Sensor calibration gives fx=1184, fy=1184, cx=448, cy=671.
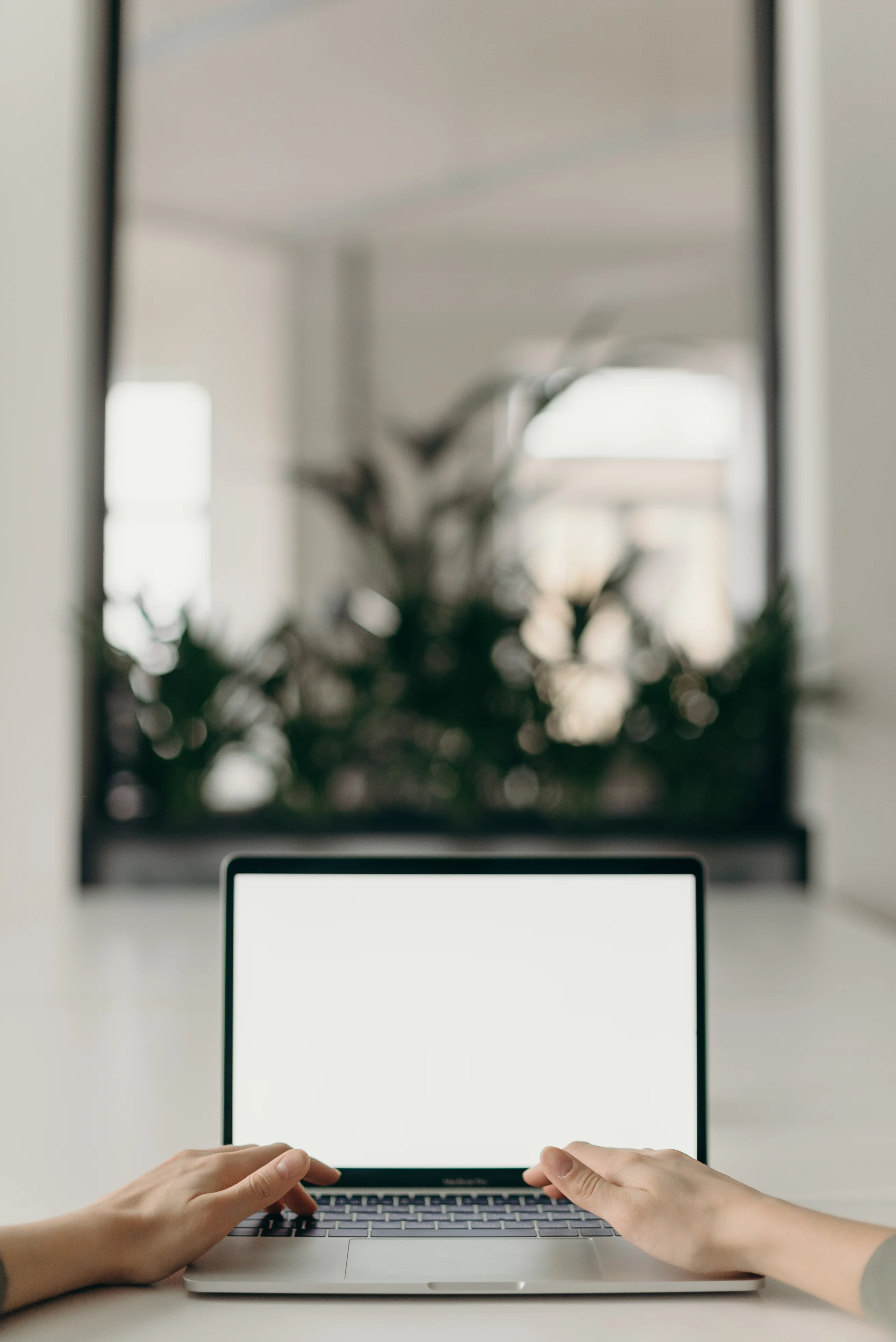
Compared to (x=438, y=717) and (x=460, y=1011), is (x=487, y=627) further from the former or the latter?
(x=460, y=1011)

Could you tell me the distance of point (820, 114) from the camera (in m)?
2.14

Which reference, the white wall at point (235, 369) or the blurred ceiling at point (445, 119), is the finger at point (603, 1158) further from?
the white wall at point (235, 369)

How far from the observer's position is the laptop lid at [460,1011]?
0.74 meters

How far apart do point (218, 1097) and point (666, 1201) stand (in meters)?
0.48

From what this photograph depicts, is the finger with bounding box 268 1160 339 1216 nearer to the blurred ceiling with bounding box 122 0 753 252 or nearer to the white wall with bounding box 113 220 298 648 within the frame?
the blurred ceiling with bounding box 122 0 753 252

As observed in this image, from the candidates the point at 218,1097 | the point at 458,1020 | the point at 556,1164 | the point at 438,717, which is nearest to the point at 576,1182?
the point at 556,1164

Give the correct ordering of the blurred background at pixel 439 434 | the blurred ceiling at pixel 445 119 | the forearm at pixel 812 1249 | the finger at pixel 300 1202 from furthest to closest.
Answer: the blurred ceiling at pixel 445 119 < the blurred background at pixel 439 434 < the finger at pixel 300 1202 < the forearm at pixel 812 1249

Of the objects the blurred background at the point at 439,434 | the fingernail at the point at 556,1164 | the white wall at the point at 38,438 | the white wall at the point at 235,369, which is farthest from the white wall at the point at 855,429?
the white wall at the point at 235,369

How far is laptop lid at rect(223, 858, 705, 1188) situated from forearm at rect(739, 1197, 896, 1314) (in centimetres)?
11

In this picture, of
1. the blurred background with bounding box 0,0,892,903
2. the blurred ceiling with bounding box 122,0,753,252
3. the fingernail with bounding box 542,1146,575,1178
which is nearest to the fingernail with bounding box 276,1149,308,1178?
the fingernail with bounding box 542,1146,575,1178

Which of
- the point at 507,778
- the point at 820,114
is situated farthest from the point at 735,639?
the point at 820,114

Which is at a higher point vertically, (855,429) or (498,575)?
(855,429)

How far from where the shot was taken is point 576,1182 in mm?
661

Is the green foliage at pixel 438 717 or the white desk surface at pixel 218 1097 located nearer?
the white desk surface at pixel 218 1097
